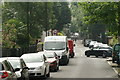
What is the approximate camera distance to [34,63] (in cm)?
2353

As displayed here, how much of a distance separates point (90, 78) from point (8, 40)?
81.4 feet

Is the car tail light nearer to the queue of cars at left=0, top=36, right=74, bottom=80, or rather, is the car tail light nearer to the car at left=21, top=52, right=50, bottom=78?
the queue of cars at left=0, top=36, right=74, bottom=80

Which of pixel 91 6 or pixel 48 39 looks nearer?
pixel 91 6

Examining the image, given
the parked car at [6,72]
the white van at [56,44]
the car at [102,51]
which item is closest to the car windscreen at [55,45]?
the white van at [56,44]

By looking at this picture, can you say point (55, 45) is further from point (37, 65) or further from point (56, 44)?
point (37, 65)

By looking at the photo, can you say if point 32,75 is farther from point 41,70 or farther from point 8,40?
point 8,40

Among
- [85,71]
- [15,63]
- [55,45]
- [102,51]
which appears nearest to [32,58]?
[85,71]

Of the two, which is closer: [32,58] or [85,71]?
[32,58]

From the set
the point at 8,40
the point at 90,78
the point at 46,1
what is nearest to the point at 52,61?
the point at 90,78

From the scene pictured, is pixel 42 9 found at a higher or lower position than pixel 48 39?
higher

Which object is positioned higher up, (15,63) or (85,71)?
(15,63)

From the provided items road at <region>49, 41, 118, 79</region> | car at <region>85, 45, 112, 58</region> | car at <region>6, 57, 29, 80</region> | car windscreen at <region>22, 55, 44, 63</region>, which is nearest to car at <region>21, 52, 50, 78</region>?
car windscreen at <region>22, 55, 44, 63</region>

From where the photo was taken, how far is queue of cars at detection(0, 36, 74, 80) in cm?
1478

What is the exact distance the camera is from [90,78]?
2380cm
